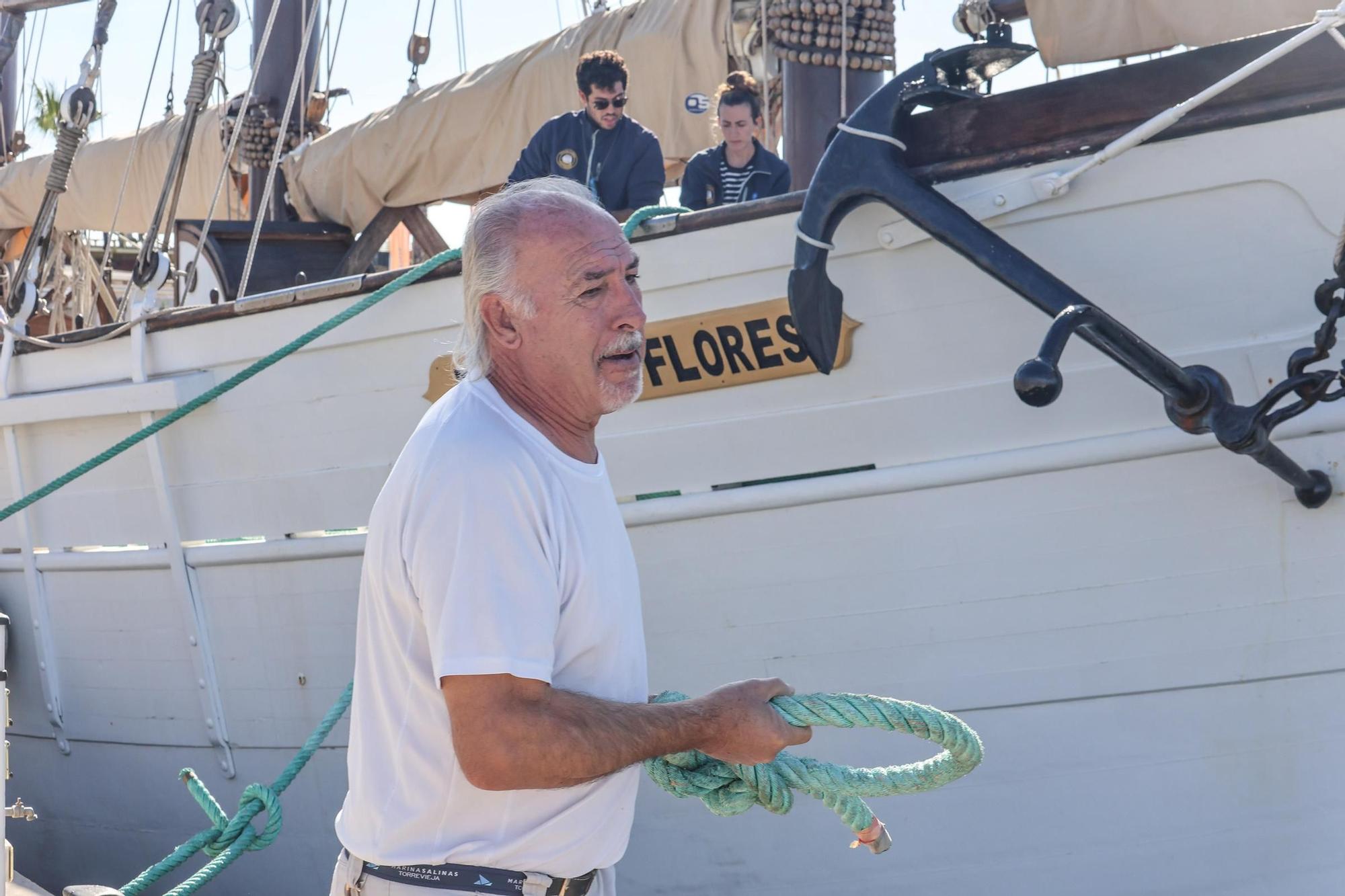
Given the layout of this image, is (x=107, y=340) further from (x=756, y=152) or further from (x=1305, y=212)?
(x=1305, y=212)

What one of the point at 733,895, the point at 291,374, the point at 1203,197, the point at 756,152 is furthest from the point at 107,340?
the point at 1203,197

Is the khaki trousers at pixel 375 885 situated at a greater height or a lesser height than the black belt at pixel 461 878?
lesser

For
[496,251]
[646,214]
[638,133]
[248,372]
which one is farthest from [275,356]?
[496,251]

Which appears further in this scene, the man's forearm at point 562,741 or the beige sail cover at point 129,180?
the beige sail cover at point 129,180

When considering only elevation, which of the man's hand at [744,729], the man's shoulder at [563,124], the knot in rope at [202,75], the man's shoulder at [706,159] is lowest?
the man's hand at [744,729]

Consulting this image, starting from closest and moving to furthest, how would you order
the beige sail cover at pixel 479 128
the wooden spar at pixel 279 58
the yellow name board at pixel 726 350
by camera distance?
1. the yellow name board at pixel 726 350
2. the beige sail cover at pixel 479 128
3. the wooden spar at pixel 279 58

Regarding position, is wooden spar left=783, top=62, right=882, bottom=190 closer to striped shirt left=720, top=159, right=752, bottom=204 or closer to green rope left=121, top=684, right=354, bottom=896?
striped shirt left=720, top=159, right=752, bottom=204

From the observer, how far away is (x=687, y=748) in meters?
1.54

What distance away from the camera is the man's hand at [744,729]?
1551 mm

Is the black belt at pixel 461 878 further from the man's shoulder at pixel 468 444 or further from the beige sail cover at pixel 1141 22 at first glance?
the beige sail cover at pixel 1141 22

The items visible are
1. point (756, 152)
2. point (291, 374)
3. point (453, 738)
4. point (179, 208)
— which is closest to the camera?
point (453, 738)

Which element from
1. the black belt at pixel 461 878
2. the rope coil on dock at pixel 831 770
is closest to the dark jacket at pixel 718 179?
the rope coil on dock at pixel 831 770

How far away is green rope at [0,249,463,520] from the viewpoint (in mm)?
3848

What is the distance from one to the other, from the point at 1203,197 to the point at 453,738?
2.48 m
